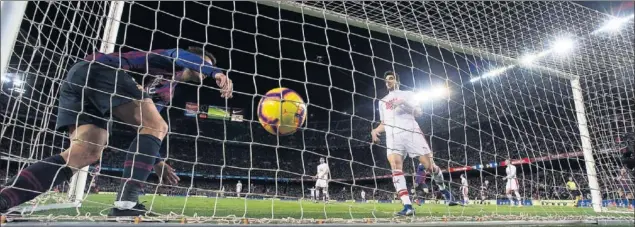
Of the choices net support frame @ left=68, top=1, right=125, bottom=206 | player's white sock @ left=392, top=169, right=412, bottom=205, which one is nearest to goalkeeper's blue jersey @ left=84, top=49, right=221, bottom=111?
net support frame @ left=68, top=1, right=125, bottom=206

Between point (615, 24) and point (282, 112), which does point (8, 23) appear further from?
point (615, 24)

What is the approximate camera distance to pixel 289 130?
A: 3963mm

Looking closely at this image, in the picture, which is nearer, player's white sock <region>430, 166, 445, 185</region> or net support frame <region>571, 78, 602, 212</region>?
player's white sock <region>430, 166, 445, 185</region>

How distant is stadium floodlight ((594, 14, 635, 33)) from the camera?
6062 millimetres

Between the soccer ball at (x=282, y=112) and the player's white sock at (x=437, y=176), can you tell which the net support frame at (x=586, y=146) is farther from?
the soccer ball at (x=282, y=112)

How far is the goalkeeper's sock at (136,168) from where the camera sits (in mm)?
2453

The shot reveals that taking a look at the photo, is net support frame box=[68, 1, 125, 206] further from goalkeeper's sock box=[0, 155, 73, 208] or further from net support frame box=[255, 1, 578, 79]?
goalkeeper's sock box=[0, 155, 73, 208]

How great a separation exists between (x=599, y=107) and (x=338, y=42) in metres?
6.69

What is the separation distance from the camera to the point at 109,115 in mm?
2627

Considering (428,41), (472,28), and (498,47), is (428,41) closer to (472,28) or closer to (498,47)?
(472,28)

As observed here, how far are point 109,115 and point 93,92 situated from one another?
190 millimetres

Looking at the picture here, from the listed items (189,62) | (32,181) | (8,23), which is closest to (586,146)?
(189,62)

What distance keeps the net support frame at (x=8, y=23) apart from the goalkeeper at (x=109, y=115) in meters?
0.94

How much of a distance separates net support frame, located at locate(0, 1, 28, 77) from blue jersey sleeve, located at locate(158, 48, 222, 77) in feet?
3.89
